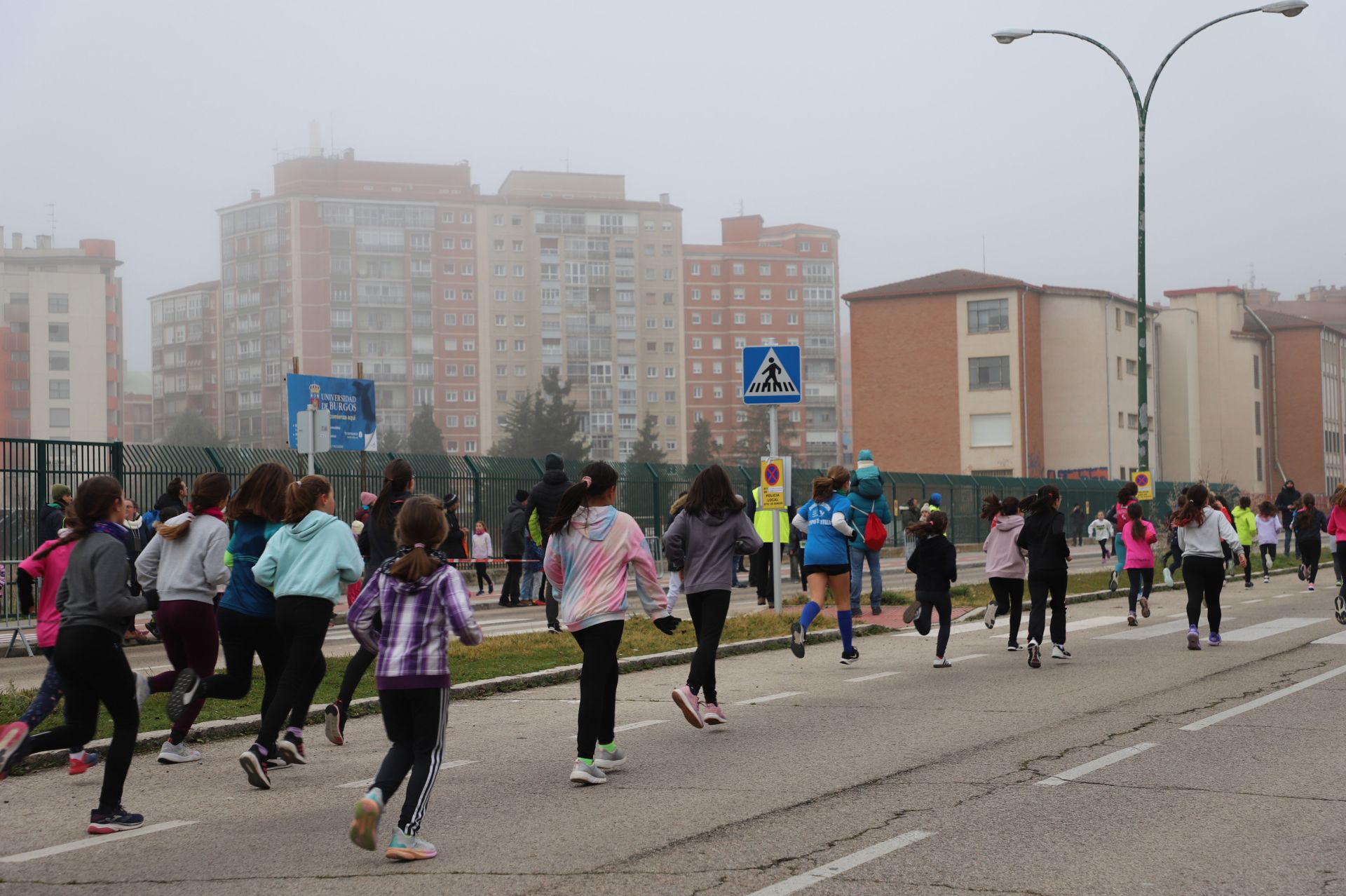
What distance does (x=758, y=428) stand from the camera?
4916 inches

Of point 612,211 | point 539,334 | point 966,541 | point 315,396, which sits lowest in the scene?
point 966,541

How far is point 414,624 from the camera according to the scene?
6273 mm

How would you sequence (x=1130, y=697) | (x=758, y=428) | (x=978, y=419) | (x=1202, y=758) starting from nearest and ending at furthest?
(x=1202, y=758) < (x=1130, y=697) < (x=978, y=419) < (x=758, y=428)

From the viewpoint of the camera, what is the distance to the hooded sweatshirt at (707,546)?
9852mm

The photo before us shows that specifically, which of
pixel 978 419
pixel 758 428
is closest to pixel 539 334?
pixel 758 428

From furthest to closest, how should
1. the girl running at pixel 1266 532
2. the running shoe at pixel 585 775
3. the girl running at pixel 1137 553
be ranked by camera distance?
the girl running at pixel 1266 532 → the girl running at pixel 1137 553 → the running shoe at pixel 585 775

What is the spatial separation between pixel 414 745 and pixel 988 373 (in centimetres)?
7250

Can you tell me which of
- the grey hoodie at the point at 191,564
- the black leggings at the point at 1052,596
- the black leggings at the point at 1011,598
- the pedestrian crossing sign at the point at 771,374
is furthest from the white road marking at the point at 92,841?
the pedestrian crossing sign at the point at 771,374

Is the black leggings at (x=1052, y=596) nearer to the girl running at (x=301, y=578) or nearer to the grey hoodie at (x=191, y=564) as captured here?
the girl running at (x=301, y=578)

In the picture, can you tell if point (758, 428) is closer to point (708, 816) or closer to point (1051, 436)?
point (1051, 436)

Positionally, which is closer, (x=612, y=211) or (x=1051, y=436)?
(x=1051, y=436)

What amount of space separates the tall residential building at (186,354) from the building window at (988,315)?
87.1 metres

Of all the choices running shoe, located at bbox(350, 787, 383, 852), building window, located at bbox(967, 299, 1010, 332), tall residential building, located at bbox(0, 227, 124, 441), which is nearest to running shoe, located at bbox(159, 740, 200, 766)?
running shoe, located at bbox(350, 787, 383, 852)

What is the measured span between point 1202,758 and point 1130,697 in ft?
9.15
